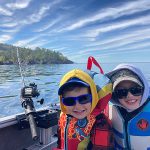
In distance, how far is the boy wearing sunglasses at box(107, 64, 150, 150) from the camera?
2713 mm

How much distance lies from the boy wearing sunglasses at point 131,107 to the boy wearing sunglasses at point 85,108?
0.16m

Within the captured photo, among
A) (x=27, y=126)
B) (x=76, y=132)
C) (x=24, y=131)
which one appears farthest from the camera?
(x=24, y=131)

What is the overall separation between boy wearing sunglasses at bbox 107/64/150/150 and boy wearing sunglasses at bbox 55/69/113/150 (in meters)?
0.16

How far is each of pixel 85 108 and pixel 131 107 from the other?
1.63ft

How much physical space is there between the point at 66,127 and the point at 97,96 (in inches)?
23.1

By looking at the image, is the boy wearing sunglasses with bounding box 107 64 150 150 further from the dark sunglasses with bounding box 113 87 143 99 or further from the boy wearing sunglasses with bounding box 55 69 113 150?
the boy wearing sunglasses with bounding box 55 69 113 150

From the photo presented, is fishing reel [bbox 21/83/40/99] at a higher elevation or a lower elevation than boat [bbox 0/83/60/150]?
higher

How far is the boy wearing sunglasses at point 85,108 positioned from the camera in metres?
2.60

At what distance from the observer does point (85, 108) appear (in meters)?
2.66

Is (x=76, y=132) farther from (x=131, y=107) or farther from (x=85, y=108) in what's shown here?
(x=131, y=107)

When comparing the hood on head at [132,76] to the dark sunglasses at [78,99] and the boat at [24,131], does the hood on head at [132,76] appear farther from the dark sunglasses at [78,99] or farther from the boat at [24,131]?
the boat at [24,131]

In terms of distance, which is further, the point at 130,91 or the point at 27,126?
the point at 27,126

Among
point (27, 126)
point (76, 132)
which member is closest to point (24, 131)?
point (27, 126)

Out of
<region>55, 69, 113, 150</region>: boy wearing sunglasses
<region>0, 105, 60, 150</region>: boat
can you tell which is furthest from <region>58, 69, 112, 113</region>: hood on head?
<region>0, 105, 60, 150</region>: boat
